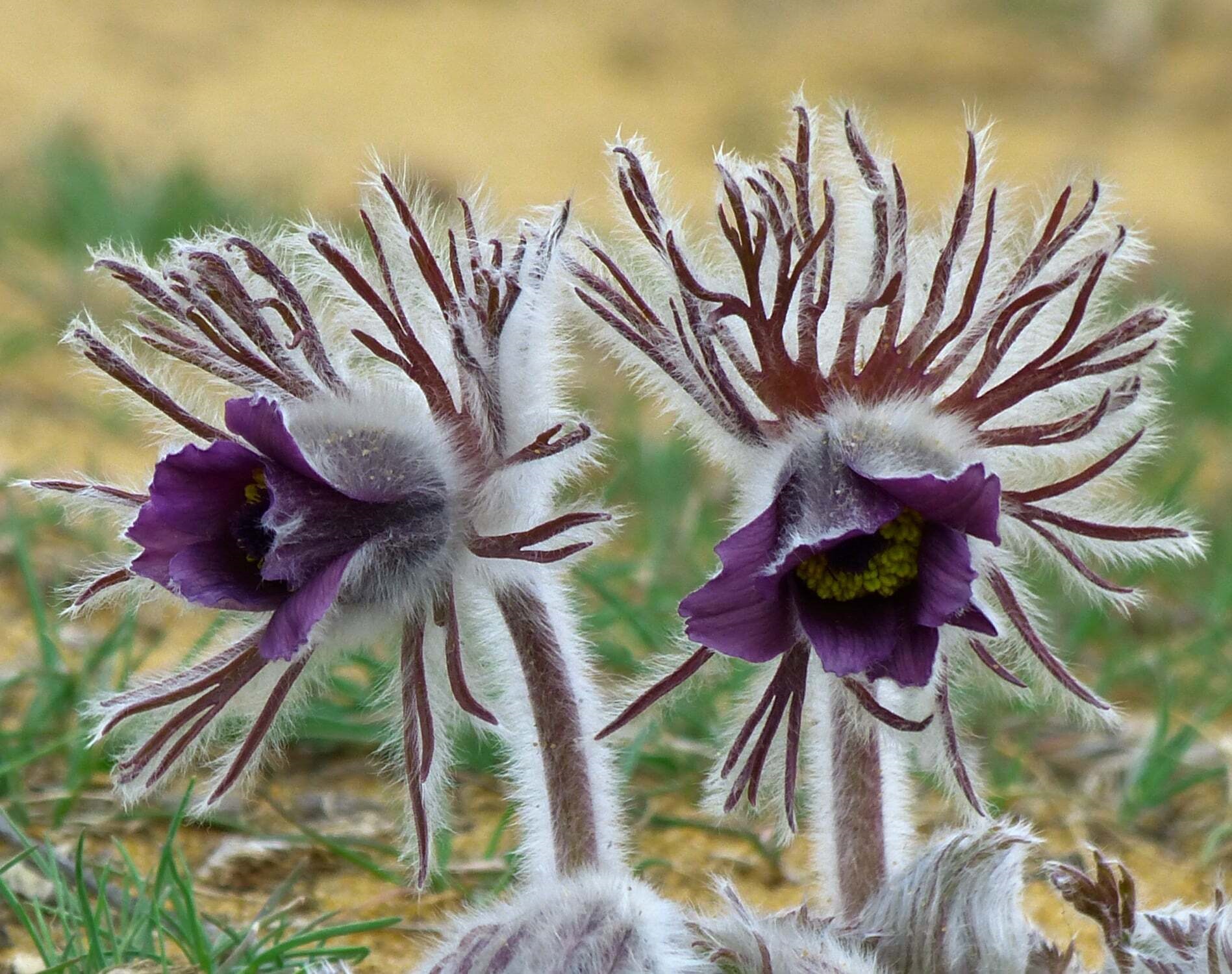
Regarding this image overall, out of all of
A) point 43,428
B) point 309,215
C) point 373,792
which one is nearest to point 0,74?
point 43,428

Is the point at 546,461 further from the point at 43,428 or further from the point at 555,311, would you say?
the point at 43,428

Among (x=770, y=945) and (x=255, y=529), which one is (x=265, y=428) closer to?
(x=255, y=529)

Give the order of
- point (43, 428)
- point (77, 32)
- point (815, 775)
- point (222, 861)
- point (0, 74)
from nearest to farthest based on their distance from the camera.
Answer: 1. point (815, 775)
2. point (222, 861)
3. point (43, 428)
4. point (0, 74)
5. point (77, 32)

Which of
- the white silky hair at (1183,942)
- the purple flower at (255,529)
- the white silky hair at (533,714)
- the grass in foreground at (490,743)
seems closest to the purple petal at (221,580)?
the purple flower at (255,529)

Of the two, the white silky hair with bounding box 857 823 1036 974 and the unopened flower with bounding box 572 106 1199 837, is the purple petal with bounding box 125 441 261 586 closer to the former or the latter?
the unopened flower with bounding box 572 106 1199 837

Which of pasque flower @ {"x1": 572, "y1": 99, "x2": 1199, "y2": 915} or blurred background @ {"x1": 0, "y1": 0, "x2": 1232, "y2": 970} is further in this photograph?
blurred background @ {"x1": 0, "y1": 0, "x2": 1232, "y2": 970}

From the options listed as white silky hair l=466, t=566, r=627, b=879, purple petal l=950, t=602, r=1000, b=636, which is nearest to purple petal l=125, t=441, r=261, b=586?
white silky hair l=466, t=566, r=627, b=879
